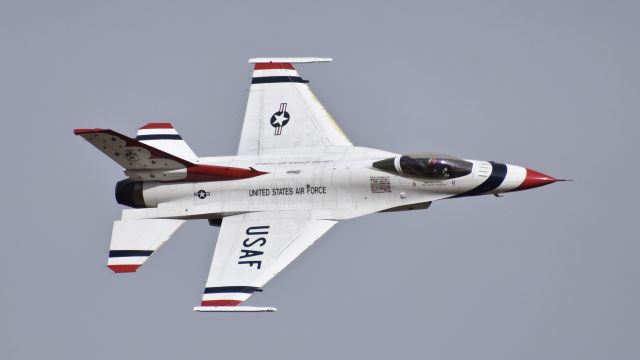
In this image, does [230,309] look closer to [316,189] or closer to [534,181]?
[316,189]

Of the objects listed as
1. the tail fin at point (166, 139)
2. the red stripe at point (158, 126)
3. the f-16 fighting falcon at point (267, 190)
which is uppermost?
the red stripe at point (158, 126)

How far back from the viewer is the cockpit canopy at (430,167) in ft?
129

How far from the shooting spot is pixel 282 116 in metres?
42.2

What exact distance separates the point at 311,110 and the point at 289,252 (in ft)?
15.3

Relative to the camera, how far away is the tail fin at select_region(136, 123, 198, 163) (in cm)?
4150

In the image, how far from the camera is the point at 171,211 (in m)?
40.4

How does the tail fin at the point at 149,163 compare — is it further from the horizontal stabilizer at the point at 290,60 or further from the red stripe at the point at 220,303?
the horizontal stabilizer at the point at 290,60

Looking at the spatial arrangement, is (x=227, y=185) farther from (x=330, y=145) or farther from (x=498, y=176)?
(x=498, y=176)

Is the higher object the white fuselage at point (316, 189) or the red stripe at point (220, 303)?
the white fuselage at point (316, 189)

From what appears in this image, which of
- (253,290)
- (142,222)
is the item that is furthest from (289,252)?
(142,222)

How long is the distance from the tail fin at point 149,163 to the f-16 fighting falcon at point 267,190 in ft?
0.08

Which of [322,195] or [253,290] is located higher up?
[322,195]

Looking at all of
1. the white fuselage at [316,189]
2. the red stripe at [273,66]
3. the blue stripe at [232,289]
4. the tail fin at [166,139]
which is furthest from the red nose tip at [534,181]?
the tail fin at [166,139]

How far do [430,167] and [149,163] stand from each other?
6762mm
